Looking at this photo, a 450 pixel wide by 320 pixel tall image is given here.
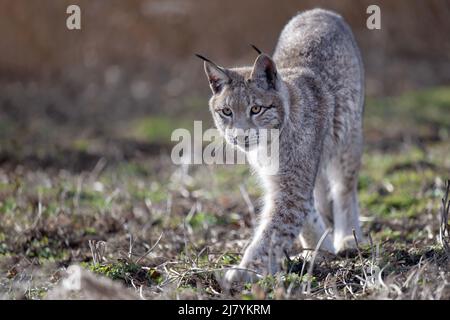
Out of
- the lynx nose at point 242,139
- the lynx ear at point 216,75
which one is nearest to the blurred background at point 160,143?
the lynx nose at point 242,139

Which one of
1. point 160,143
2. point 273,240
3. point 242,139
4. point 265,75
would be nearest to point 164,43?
point 160,143

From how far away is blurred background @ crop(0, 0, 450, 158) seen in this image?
16453 mm

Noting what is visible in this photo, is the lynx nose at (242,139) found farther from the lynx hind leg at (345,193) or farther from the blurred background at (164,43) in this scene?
A: the blurred background at (164,43)

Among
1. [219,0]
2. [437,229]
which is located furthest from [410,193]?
[219,0]

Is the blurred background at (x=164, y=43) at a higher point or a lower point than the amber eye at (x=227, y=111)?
higher

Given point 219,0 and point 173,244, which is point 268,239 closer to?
point 173,244

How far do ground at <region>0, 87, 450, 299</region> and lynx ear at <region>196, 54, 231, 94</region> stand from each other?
1323 mm

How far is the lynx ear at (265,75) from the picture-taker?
19.1ft

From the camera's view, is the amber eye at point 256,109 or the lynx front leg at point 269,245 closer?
the lynx front leg at point 269,245

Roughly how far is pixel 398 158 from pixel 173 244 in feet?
14.7

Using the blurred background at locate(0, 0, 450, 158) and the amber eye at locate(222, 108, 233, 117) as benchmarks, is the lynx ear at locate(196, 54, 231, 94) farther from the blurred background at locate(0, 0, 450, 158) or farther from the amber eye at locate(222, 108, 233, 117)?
the blurred background at locate(0, 0, 450, 158)

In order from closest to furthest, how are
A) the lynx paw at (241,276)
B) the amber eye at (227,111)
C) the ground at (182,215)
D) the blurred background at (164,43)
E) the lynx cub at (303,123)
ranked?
the ground at (182,215), the lynx paw at (241,276), the lynx cub at (303,123), the amber eye at (227,111), the blurred background at (164,43)

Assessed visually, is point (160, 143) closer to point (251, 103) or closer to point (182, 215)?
point (182, 215)
